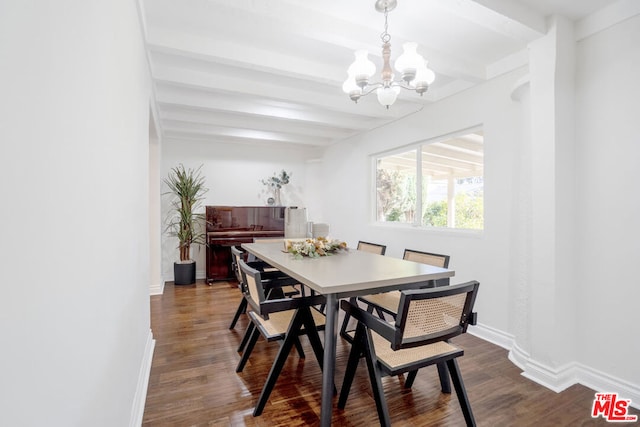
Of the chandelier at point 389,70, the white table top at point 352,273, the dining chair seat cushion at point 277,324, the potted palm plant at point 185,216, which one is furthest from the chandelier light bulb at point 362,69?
the potted palm plant at point 185,216

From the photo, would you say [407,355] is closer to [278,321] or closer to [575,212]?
[278,321]

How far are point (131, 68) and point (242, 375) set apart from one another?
212 cm

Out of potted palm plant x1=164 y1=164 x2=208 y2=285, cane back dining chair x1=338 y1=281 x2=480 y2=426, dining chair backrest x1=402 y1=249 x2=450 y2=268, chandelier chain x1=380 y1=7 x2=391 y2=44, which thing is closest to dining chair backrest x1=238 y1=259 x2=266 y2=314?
cane back dining chair x1=338 y1=281 x2=480 y2=426

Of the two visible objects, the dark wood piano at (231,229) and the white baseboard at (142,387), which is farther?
the dark wood piano at (231,229)

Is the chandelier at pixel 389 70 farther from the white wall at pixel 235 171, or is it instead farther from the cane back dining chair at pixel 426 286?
the white wall at pixel 235 171

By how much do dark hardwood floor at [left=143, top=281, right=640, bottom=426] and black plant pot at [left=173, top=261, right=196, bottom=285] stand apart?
2.18m

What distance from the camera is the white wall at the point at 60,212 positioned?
466 mm

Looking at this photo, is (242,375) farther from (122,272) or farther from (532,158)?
(532,158)

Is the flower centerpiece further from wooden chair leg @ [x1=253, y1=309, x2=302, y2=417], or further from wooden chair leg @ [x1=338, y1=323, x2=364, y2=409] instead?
wooden chair leg @ [x1=338, y1=323, x2=364, y2=409]

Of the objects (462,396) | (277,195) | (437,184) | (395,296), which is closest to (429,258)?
(395,296)

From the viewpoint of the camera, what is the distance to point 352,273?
1.94m

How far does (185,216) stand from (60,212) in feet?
14.9

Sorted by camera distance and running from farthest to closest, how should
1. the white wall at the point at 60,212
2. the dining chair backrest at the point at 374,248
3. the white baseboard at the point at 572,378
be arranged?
the dining chair backrest at the point at 374,248 < the white baseboard at the point at 572,378 < the white wall at the point at 60,212

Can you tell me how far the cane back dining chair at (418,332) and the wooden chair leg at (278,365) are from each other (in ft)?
1.27
